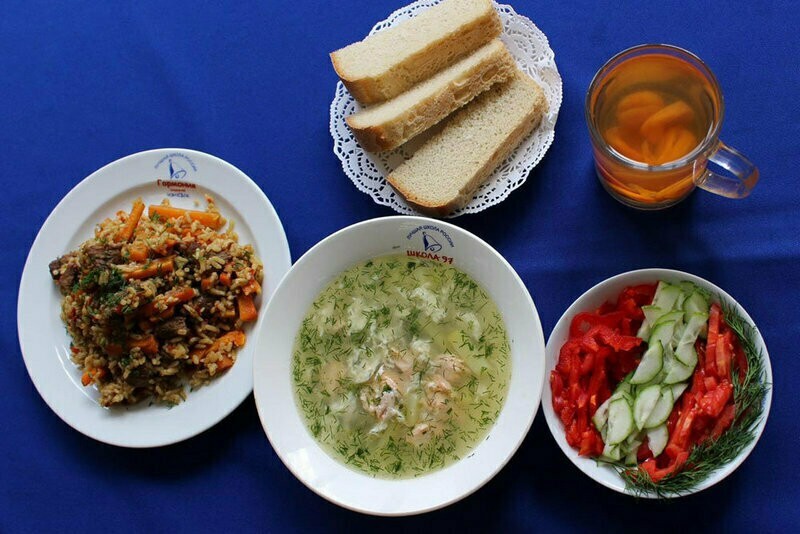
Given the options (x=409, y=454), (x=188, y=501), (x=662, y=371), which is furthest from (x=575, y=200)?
(x=188, y=501)

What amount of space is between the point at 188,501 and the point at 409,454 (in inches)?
33.1

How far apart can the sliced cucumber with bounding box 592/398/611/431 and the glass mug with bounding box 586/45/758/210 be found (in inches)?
26.2

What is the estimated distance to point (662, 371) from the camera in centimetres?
229

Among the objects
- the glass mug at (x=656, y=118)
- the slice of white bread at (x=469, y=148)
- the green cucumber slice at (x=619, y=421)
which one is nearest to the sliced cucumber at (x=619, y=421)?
the green cucumber slice at (x=619, y=421)

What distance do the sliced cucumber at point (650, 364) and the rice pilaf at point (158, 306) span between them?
1214 mm

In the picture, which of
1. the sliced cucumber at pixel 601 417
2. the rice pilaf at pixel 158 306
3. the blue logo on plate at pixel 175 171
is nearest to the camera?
the sliced cucumber at pixel 601 417

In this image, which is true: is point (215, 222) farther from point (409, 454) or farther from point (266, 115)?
point (409, 454)

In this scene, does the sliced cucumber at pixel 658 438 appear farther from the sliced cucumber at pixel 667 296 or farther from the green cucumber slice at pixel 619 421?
the sliced cucumber at pixel 667 296

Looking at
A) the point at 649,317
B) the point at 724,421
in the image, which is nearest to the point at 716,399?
the point at 724,421

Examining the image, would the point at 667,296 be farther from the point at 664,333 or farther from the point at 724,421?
the point at 724,421

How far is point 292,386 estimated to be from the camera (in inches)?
93.9

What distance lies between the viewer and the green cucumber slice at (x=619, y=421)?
2236 millimetres

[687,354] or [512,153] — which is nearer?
[687,354]

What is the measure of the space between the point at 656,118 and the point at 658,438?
3.06 ft
